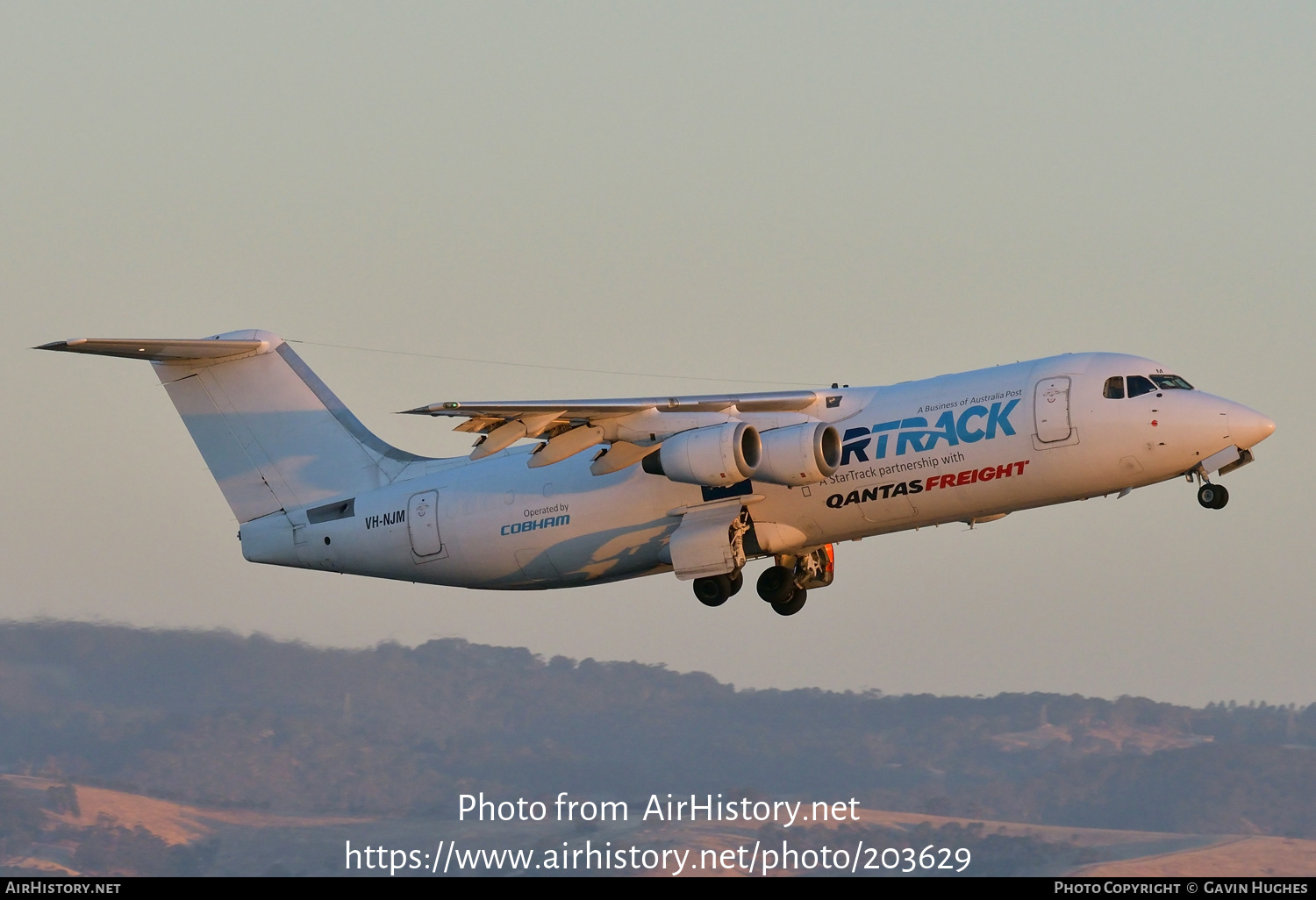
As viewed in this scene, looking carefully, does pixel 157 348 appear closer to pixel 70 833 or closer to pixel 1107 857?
pixel 70 833

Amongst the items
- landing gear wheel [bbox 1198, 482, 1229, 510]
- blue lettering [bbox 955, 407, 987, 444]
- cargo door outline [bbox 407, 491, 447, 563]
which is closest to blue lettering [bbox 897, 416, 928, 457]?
blue lettering [bbox 955, 407, 987, 444]

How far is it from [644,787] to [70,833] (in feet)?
52.6

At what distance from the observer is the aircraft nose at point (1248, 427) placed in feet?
69.8

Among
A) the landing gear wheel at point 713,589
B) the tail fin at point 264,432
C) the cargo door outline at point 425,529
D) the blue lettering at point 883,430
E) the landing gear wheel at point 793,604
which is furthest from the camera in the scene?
the tail fin at point 264,432

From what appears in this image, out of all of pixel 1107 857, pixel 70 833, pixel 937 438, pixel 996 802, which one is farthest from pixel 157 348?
pixel 1107 857

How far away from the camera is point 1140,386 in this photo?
21.8m

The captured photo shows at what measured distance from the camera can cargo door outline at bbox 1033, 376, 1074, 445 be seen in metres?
21.8

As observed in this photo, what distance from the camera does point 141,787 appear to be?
47875 mm

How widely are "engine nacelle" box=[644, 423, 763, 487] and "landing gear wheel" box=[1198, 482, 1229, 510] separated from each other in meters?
5.46

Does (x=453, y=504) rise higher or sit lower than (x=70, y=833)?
higher

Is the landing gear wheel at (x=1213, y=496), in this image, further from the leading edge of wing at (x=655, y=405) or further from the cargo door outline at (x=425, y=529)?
the cargo door outline at (x=425, y=529)

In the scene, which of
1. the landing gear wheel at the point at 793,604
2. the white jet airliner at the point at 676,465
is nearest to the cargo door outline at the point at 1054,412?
the white jet airliner at the point at 676,465

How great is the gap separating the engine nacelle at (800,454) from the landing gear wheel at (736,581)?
2075 mm

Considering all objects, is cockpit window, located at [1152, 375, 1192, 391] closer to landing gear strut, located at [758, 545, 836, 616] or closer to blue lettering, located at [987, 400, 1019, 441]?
blue lettering, located at [987, 400, 1019, 441]
